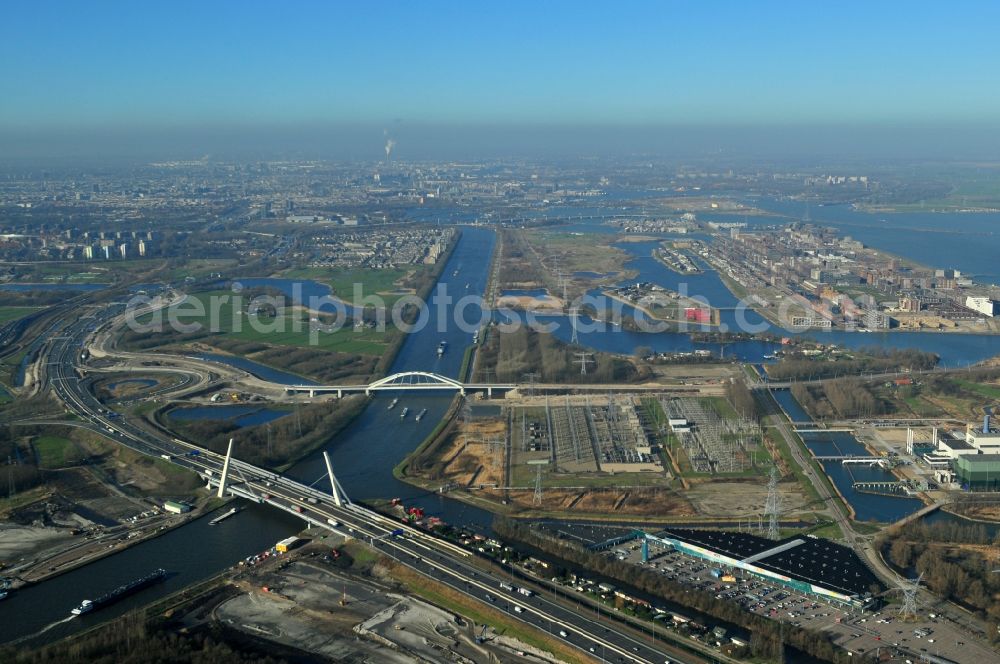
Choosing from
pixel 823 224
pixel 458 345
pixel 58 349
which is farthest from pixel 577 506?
pixel 823 224

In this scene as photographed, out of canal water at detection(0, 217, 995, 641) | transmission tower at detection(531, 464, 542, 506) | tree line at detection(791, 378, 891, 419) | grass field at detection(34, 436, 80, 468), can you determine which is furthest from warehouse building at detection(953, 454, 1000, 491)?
grass field at detection(34, 436, 80, 468)

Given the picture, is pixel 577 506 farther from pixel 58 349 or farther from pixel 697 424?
pixel 58 349

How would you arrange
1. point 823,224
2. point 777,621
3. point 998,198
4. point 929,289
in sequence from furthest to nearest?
point 998,198
point 823,224
point 929,289
point 777,621

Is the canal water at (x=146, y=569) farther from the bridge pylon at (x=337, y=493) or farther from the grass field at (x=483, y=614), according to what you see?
the grass field at (x=483, y=614)

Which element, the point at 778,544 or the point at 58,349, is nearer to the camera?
the point at 778,544

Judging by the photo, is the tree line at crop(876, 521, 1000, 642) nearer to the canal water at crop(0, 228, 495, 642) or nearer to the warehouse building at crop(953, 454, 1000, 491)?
the warehouse building at crop(953, 454, 1000, 491)

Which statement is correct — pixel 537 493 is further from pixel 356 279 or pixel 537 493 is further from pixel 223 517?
pixel 356 279
